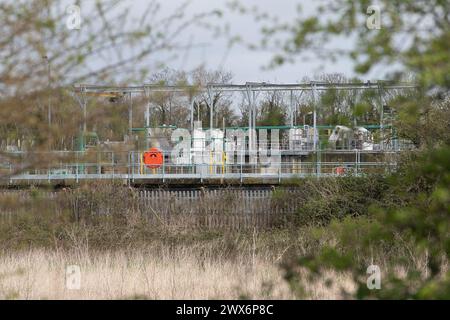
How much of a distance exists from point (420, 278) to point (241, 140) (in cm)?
2579

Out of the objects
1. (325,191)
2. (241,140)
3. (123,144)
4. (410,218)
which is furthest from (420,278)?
(241,140)

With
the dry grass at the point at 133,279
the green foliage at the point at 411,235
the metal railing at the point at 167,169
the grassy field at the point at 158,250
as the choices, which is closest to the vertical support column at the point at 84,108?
the metal railing at the point at 167,169

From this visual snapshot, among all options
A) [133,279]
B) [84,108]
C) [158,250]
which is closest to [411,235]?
[84,108]

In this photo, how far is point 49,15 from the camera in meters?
3.51

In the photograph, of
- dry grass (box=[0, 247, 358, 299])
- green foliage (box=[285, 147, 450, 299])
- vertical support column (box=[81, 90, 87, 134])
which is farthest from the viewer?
dry grass (box=[0, 247, 358, 299])

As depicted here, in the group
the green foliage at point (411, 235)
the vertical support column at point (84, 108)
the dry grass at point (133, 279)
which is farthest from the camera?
the dry grass at point (133, 279)

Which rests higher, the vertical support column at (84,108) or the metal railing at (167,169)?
the vertical support column at (84,108)

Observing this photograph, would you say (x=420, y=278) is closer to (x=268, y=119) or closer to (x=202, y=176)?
(x=268, y=119)

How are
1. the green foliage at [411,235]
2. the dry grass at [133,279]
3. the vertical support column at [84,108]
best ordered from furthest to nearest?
the dry grass at [133,279] → the vertical support column at [84,108] → the green foliage at [411,235]

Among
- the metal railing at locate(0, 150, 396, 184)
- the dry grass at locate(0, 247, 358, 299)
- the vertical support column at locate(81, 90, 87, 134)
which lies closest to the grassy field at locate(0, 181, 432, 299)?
the dry grass at locate(0, 247, 358, 299)

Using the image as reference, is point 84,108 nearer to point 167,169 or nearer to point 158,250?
point 158,250

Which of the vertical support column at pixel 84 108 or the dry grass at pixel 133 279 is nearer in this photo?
the vertical support column at pixel 84 108

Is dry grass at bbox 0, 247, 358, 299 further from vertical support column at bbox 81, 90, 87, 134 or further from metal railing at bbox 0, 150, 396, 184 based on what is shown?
vertical support column at bbox 81, 90, 87, 134

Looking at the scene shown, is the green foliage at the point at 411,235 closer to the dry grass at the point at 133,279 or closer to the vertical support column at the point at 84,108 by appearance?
the vertical support column at the point at 84,108
